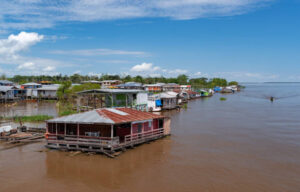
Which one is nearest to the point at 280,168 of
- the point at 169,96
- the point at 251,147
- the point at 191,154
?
the point at 251,147

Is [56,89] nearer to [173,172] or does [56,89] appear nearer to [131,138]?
[131,138]

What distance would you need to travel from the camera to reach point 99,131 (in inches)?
826

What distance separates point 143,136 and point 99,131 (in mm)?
→ 4423

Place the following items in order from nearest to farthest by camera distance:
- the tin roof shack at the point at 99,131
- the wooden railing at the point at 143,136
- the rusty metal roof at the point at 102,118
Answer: the tin roof shack at the point at 99,131, the rusty metal roof at the point at 102,118, the wooden railing at the point at 143,136

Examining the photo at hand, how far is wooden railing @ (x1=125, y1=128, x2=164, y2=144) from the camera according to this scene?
21.6 m

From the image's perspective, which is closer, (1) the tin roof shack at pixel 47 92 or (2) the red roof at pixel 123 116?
(2) the red roof at pixel 123 116

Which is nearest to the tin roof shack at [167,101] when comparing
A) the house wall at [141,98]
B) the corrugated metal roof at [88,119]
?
the house wall at [141,98]

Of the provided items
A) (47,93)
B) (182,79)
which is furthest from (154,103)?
(182,79)

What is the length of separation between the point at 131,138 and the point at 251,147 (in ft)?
38.5

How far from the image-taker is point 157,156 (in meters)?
20.6

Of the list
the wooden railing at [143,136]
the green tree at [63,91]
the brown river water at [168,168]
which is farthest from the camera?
the green tree at [63,91]

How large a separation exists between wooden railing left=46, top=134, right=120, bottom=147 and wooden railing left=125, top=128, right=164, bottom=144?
1.77 m

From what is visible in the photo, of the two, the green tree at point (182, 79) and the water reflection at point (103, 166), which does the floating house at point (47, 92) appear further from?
the green tree at point (182, 79)

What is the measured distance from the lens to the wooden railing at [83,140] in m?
19.5
